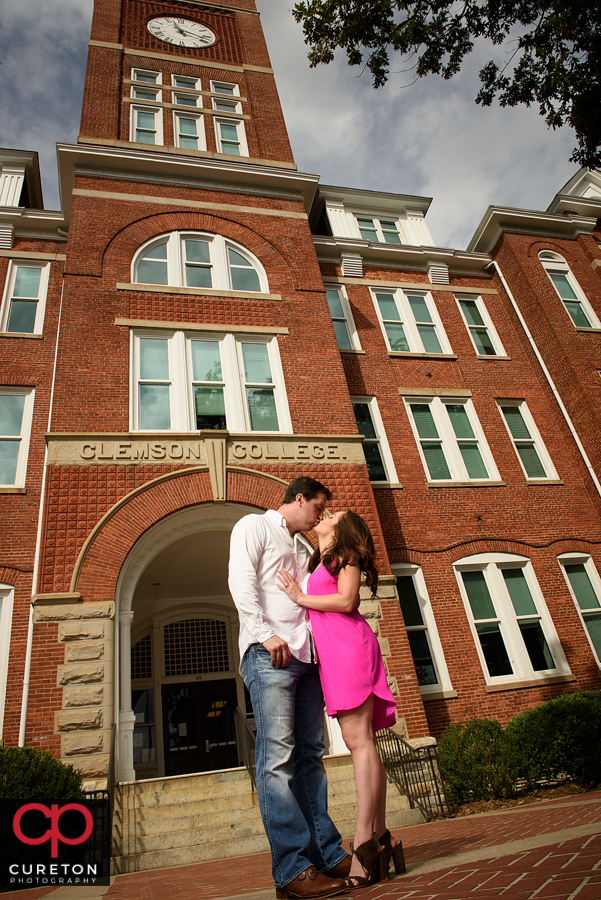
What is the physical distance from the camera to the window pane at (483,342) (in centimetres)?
1645

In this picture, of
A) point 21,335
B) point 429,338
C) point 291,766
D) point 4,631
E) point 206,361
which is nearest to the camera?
point 291,766

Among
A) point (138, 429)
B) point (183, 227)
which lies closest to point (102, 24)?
point (183, 227)

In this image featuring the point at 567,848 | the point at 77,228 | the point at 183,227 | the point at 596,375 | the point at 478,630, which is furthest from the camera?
the point at 596,375

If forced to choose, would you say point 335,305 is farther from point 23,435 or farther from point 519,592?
point 519,592

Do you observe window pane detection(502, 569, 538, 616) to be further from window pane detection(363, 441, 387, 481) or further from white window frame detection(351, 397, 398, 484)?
window pane detection(363, 441, 387, 481)

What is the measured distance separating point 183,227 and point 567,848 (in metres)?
14.1

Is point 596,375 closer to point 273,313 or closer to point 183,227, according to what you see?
point 273,313

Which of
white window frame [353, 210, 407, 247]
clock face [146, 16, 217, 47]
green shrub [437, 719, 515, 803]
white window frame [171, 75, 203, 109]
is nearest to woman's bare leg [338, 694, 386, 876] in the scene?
green shrub [437, 719, 515, 803]

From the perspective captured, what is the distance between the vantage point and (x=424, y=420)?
1461 cm

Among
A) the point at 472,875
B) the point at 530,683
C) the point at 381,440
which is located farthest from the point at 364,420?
the point at 472,875

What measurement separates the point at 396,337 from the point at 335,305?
200 centimetres

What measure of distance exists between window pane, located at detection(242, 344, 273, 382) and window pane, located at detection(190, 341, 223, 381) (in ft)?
2.00

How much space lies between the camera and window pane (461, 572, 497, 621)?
12.2m

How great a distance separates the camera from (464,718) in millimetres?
10859
